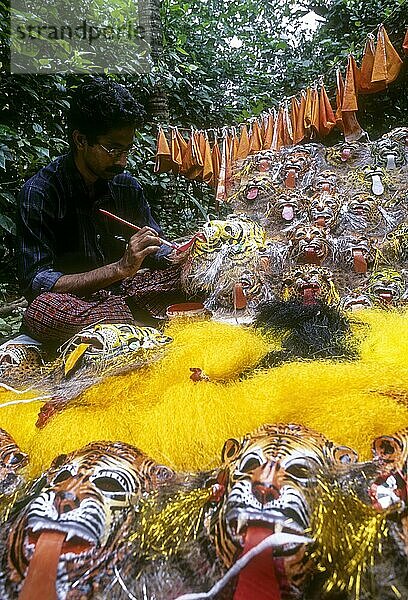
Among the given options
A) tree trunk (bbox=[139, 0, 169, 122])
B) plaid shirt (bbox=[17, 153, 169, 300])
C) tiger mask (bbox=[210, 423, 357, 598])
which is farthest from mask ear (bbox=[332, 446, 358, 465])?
tree trunk (bbox=[139, 0, 169, 122])

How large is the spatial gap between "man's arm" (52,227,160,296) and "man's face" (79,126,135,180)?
0.58 feet

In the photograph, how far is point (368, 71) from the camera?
168 centimetres

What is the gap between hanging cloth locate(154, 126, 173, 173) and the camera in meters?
1.87

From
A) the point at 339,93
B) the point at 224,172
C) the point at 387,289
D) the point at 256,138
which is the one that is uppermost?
the point at 339,93

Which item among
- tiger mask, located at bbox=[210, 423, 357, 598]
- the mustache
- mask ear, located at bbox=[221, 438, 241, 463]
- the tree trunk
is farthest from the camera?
the tree trunk

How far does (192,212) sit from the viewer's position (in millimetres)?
1897

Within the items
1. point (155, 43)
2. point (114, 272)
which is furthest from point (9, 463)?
point (155, 43)

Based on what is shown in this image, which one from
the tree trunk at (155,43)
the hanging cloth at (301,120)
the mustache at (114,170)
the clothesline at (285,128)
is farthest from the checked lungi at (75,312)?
the tree trunk at (155,43)

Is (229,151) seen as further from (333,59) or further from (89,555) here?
(89,555)

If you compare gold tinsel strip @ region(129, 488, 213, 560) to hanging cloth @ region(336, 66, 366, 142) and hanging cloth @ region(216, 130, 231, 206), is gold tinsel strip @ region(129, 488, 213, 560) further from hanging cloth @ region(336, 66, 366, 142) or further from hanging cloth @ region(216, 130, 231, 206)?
hanging cloth @ region(336, 66, 366, 142)

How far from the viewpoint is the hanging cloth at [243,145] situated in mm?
1814

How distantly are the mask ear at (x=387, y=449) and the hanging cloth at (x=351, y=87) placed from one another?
1314 millimetres

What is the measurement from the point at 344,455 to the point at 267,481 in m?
0.11

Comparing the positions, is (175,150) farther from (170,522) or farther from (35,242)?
(170,522)
